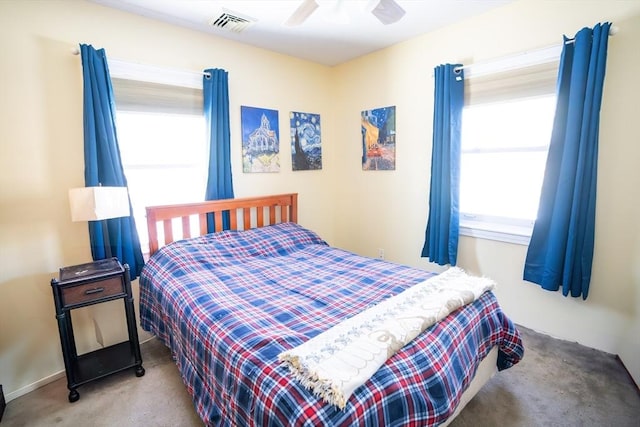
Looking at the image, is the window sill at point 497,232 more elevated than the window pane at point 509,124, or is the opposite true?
the window pane at point 509,124

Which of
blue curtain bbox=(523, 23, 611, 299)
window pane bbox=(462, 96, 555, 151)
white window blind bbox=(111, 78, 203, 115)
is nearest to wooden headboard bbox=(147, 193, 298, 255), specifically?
white window blind bbox=(111, 78, 203, 115)

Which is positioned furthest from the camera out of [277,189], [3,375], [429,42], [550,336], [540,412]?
[277,189]

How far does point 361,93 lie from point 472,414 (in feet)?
9.76

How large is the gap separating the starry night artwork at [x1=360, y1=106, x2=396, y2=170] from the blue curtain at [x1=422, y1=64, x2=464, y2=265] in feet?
1.69

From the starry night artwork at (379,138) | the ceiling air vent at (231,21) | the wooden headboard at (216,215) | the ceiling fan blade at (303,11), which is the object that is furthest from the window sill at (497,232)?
the ceiling air vent at (231,21)

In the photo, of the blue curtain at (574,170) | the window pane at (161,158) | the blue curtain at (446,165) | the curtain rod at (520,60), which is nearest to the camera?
the blue curtain at (574,170)

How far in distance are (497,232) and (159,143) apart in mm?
2812

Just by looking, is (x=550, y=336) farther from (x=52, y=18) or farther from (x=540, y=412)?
(x=52, y=18)

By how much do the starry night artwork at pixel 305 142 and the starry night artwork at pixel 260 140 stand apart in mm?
216

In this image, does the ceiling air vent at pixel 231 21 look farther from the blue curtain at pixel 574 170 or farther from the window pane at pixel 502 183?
the blue curtain at pixel 574 170

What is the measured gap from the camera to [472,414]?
5.66 feet

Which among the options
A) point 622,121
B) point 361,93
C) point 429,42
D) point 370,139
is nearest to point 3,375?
point 370,139

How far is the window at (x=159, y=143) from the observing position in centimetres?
240

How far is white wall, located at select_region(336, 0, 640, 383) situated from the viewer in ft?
6.61
